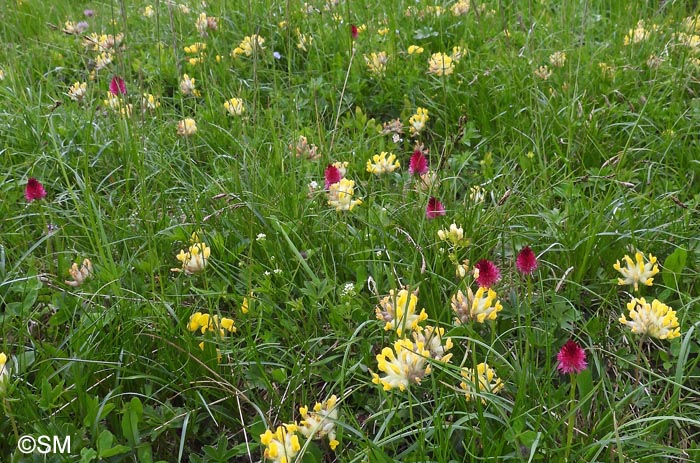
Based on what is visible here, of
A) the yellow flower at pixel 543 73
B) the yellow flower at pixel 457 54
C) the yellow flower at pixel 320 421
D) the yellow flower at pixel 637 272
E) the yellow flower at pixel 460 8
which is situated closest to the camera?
the yellow flower at pixel 320 421

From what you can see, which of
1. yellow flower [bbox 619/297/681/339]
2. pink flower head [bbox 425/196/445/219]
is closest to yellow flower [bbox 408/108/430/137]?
pink flower head [bbox 425/196/445/219]

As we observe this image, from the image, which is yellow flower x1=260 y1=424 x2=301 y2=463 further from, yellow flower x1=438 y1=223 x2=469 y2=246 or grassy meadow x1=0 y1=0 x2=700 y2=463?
yellow flower x1=438 y1=223 x2=469 y2=246

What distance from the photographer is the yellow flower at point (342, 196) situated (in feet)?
6.34

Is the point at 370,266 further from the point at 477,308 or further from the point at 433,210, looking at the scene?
the point at 477,308

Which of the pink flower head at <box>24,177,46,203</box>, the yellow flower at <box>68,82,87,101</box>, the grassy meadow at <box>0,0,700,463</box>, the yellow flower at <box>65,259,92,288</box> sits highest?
the pink flower head at <box>24,177,46,203</box>

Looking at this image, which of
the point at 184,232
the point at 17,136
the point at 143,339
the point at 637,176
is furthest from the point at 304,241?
the point at 17,136

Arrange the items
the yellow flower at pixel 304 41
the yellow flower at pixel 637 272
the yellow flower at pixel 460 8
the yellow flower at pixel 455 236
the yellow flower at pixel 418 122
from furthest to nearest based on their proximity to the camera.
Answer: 1. the yellow flower at pixel 460 8
2. the yellow flower at pixel 304 41
3. the yellow flower at pixel 418 122
4. the yellow flower at pixel 455 236
5. the yellow flower at pixel 637 272

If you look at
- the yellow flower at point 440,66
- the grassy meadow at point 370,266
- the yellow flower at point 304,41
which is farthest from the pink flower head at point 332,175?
the yellow flower at point 304,41

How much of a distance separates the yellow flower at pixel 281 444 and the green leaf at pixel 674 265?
42.2 inches

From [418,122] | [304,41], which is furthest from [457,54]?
[304,41]

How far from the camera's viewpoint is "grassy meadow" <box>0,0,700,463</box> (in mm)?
1414

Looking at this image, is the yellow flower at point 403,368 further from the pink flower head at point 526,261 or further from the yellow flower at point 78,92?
the yellow flower at point 78,92

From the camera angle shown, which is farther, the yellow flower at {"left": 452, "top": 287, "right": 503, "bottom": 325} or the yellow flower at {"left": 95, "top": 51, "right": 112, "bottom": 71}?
the yellow flower at {"left": 95, "top": 51, "right": 112, "bottom": 71}

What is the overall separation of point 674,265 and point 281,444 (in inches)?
44.7
